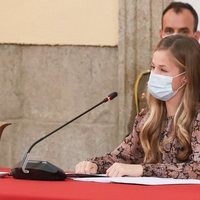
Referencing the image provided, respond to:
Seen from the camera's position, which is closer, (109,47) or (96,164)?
→ (96,164)

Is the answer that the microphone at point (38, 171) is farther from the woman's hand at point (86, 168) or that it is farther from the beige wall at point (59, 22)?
the beige wall at point (59, 22)

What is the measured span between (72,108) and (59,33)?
44 cm

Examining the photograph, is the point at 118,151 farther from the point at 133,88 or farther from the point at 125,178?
the point at 133,88

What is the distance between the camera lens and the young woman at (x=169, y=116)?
2.33 meters

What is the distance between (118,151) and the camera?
2527 millimetres

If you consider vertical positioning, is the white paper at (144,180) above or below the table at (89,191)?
below

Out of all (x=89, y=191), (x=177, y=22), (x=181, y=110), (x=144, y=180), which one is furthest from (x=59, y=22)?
(x=89, y=191)

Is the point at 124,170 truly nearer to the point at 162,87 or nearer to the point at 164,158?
the point at 164,158

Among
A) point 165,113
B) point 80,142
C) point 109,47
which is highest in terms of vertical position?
point 109,47

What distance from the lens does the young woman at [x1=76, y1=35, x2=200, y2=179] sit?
91.6 inches

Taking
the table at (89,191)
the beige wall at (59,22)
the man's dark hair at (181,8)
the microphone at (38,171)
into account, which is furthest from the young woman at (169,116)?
the beige wall at (59,22)

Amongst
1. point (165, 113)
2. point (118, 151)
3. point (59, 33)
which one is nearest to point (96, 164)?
point (118, 151)

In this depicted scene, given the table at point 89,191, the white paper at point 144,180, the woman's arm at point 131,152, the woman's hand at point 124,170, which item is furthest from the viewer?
the woman's arm at point 131,152

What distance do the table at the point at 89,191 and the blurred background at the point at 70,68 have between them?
1.84m
